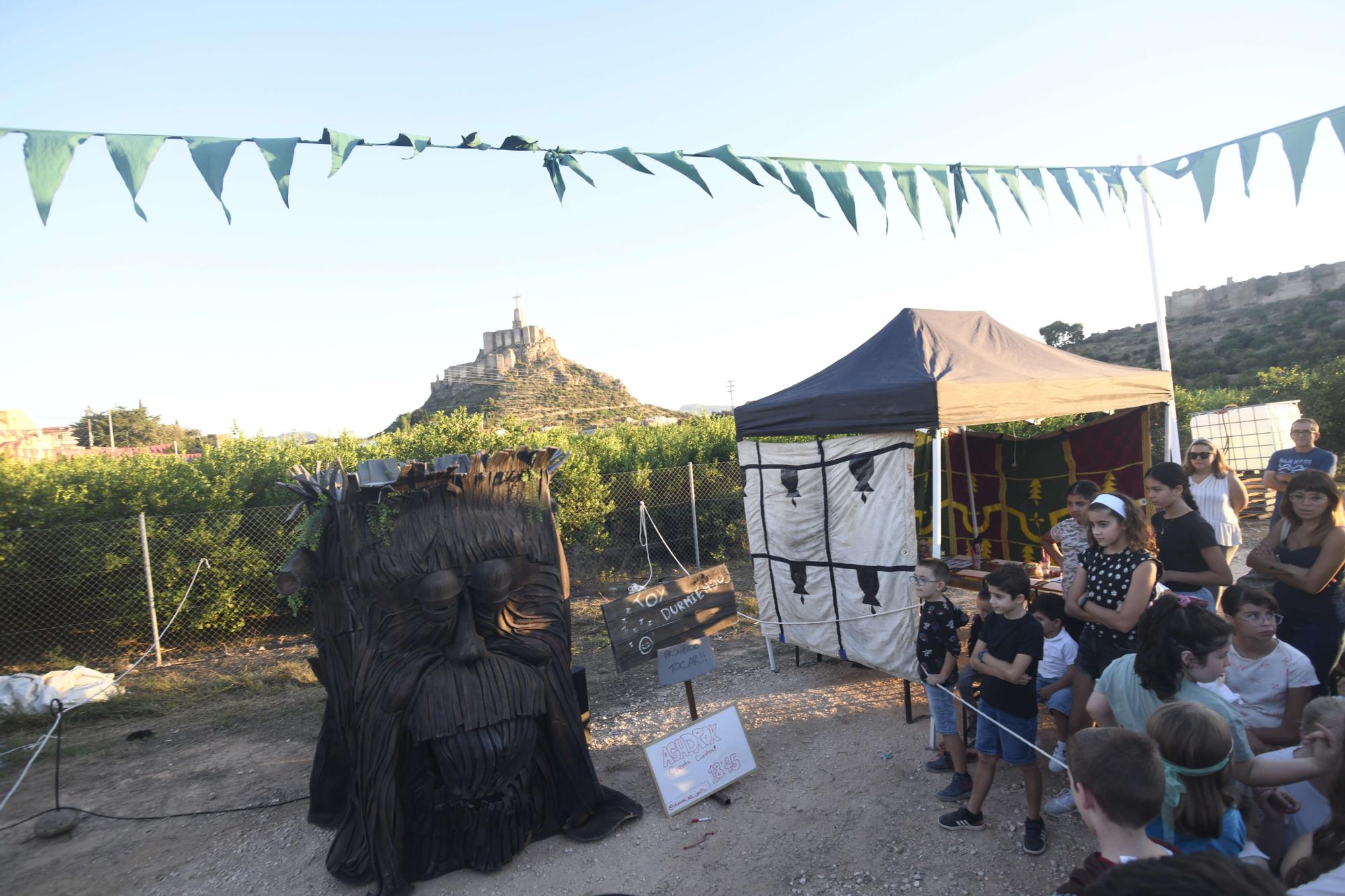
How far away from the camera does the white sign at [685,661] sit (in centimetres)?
449

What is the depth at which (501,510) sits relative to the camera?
148 inches

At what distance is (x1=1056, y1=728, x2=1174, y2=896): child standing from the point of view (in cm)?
182

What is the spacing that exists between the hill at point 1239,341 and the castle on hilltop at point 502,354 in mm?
34300

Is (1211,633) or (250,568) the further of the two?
(250,568)

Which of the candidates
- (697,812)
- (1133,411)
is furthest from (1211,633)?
(1133,411)

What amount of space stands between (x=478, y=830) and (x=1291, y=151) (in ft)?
20.4

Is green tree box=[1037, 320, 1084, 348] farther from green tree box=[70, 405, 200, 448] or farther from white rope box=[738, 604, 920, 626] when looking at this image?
green tree box=[70, 405, 200, 448]

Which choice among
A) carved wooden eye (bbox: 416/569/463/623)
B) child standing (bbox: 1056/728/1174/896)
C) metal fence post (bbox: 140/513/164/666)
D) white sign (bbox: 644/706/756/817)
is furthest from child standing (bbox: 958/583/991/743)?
metal fence post (bbox: 140/513/164/666)

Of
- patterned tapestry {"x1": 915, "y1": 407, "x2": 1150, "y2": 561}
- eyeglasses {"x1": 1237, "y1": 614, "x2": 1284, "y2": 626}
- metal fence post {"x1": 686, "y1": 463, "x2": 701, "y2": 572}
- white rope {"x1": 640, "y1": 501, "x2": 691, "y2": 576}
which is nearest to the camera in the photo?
eyeglasses {"x1": 1237, "y1": 614, "x2": 1284, "y2": 626}

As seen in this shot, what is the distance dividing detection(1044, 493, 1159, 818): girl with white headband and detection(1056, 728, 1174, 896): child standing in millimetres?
1561

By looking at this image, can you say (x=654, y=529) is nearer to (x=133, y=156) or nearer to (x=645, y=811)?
(x=645, y=811)

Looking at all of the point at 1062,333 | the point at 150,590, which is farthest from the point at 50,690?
the point at 1062,333

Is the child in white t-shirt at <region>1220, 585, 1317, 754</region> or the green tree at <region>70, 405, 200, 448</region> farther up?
the green tree at <region>70, 405, 200, 448</region>

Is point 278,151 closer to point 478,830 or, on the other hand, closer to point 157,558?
point 478,830
